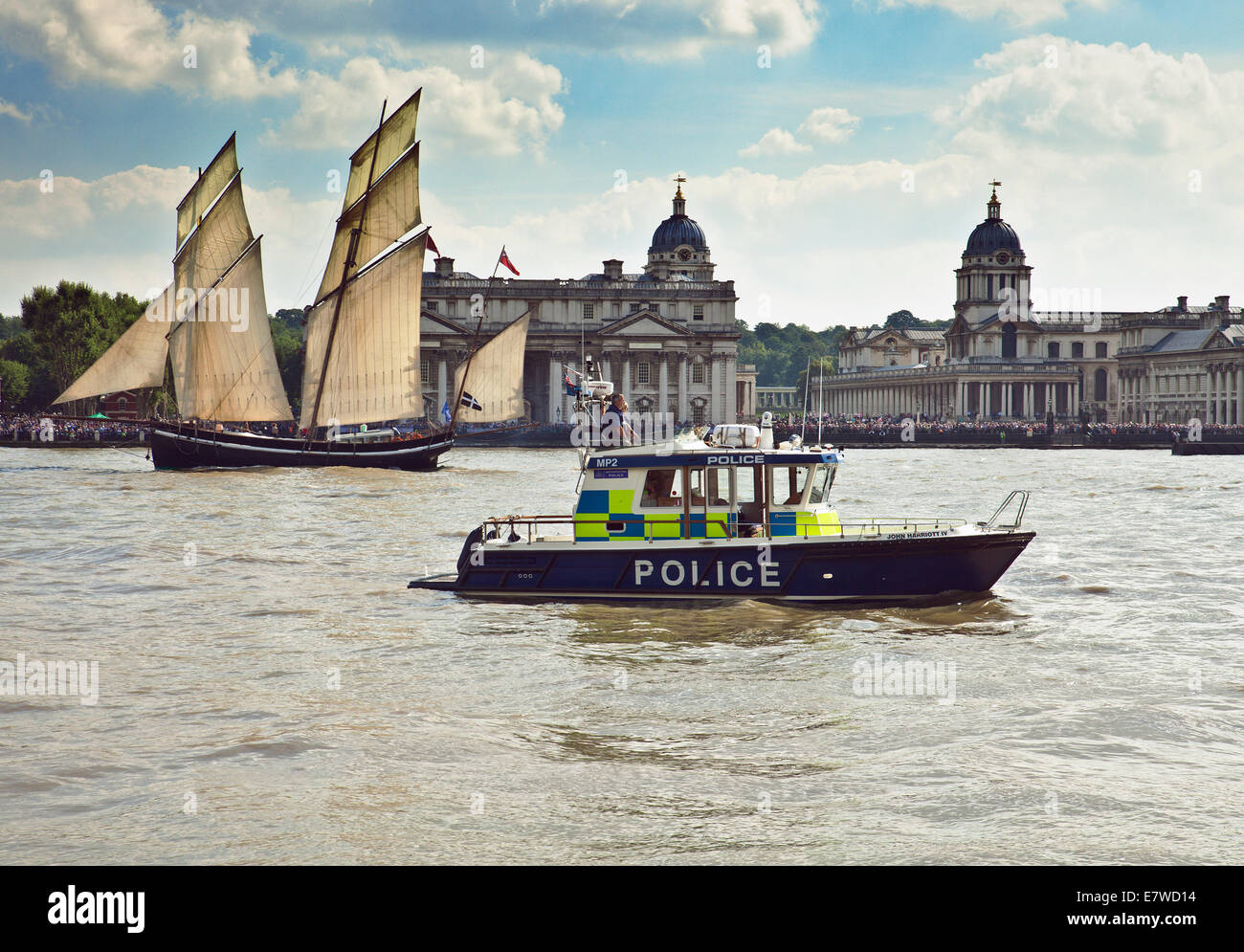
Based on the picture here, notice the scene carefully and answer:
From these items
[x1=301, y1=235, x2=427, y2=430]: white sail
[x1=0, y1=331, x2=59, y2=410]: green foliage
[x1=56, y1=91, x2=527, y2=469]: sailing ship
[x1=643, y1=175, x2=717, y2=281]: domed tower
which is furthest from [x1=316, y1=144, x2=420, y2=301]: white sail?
[x1=643, y1=175, x2=717, y2=281]: domed tower

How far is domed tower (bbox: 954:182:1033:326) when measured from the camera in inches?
7766

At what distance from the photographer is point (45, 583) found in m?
25.3

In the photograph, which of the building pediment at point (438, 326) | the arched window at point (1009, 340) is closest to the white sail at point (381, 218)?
the building pediment at point (438, 326)

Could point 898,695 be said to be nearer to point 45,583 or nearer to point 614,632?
point 614,632

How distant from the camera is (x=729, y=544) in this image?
20.7 metres

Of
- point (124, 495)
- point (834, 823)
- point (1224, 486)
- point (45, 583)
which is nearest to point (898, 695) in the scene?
point (834, 823)

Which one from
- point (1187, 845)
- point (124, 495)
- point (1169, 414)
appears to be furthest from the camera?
point (1169, 414)

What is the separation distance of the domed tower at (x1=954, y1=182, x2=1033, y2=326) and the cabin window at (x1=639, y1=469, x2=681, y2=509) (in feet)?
604

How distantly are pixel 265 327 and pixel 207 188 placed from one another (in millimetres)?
8989

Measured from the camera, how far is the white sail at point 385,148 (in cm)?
7094

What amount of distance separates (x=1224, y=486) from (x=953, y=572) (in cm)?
4786

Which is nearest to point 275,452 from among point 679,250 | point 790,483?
point 790,483

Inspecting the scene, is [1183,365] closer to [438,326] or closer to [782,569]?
[438,326]
